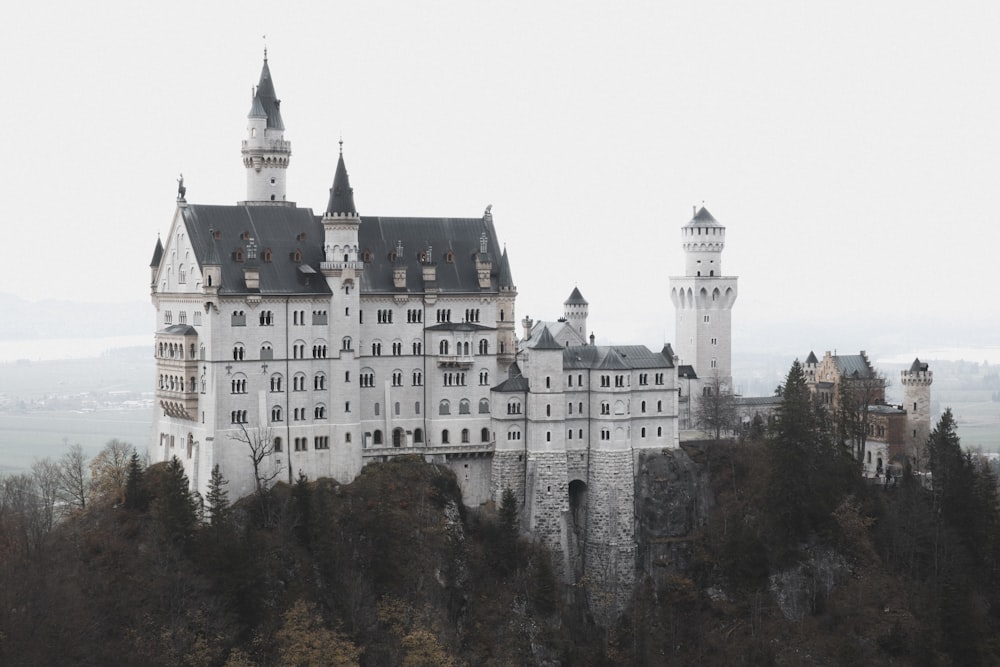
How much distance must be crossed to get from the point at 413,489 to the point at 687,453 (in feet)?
69.2

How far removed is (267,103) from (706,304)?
38186 mm

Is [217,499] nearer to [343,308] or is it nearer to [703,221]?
[343,308]

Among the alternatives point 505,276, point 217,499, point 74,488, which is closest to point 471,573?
point 217,499

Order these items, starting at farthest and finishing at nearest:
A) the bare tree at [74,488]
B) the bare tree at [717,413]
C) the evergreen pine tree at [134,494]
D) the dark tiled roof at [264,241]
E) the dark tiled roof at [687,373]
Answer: the dark tiled roof at [687,373] → the bare tree at [717,413] → the bare tree at [74,488] → the dark tiled roof at [264,241] → the evergreen pine tree at [134,494]

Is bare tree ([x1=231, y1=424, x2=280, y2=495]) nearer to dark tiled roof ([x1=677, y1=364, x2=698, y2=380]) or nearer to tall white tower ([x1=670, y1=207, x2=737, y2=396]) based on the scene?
dark tiled roof ([x1=677, y1=364, x2=698, y2=380])

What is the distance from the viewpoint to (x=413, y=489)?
87.7 m

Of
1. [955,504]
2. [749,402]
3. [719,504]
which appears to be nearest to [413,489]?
[719,504]

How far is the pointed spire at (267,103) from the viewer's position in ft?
308

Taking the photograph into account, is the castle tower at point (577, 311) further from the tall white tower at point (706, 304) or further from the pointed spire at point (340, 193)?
the pointed spire at point (340, 193)

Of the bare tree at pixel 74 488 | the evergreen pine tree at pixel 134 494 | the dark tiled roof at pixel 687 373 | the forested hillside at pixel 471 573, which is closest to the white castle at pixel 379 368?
the forested hillside at pixel 471 573

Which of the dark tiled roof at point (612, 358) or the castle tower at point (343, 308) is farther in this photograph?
the dark tiled roof at point (612, 358)

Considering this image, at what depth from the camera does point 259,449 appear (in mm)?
84312

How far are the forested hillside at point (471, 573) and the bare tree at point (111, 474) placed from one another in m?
0.23

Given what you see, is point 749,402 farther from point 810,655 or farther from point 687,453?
point 810,655
